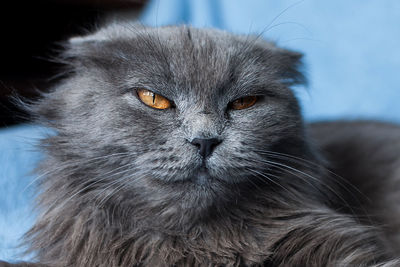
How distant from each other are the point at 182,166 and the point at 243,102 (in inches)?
12.0

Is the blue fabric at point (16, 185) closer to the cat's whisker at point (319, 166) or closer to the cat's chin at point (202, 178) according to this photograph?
the cat's chin at point (202, 178)

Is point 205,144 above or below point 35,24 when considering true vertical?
below

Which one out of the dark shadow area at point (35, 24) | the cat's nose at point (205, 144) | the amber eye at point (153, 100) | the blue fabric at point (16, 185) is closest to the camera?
the cat's nose at point (205, 144)

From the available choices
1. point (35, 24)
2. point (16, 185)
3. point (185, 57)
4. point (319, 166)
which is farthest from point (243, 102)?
point (35, 24)

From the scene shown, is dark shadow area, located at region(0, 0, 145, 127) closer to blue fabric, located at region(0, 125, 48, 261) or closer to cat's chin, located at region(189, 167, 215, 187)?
blue fabric, located at region(0, 125, 48, 261)

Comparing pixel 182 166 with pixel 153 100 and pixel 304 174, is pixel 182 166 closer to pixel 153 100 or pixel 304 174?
pixel 153 100

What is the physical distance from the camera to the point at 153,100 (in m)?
1.29

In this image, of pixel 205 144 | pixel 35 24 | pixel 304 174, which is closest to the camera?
pixel 205 144

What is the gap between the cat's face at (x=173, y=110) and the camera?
3.91ft

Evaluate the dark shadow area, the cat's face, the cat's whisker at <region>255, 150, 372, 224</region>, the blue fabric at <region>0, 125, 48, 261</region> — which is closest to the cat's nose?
the cat's face

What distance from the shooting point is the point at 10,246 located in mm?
1688

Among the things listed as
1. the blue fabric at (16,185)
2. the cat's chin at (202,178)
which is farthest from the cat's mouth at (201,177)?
the blue fabric at (16,185)

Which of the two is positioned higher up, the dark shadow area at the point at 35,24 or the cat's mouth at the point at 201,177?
the dark shadow area at the point at 35,24

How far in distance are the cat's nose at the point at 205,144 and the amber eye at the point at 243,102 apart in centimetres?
19
